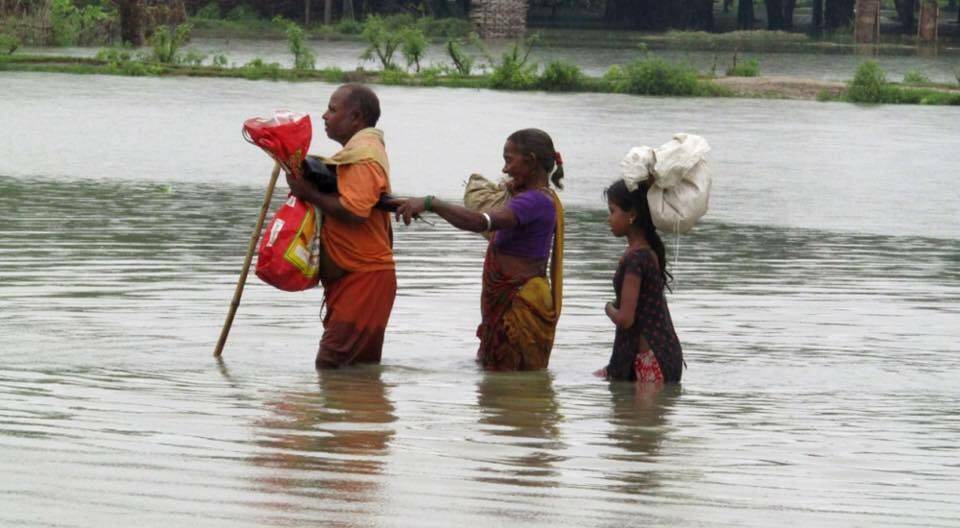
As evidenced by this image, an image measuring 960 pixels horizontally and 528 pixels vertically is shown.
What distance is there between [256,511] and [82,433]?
114 centimetres

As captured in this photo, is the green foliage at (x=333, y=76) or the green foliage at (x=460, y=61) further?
the green foliage at (x=460, y=61)

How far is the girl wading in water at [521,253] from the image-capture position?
6.64 m

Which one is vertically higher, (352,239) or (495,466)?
(352,239)

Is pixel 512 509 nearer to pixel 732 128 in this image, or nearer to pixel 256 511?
pixel 256 511

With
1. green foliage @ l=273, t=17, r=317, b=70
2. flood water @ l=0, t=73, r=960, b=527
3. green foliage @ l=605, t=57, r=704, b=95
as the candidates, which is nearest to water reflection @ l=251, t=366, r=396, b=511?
flood water @ l=0, t=73, r=960, b=527

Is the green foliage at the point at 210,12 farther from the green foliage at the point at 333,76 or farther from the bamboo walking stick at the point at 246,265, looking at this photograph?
the bamboo walking stick at the point at 246,265

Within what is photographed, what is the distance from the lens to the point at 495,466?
16.3 ft

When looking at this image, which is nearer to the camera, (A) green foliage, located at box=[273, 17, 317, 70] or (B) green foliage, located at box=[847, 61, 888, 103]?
(B) green foliage, located at box=[847, 61, 888, 103]

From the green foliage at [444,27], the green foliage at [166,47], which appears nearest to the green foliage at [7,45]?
the green foliage at [166,47]

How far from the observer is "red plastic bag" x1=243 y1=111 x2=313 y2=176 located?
21.6ft

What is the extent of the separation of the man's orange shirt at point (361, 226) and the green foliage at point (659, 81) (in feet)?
75.6

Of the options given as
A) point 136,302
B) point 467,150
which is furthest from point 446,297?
point 467,150

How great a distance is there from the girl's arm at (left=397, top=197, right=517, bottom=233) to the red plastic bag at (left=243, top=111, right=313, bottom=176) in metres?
0.45

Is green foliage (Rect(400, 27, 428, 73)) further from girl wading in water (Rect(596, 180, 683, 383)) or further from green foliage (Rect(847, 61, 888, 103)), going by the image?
girl wading in water (Rect(596, 180, 683, 383))
